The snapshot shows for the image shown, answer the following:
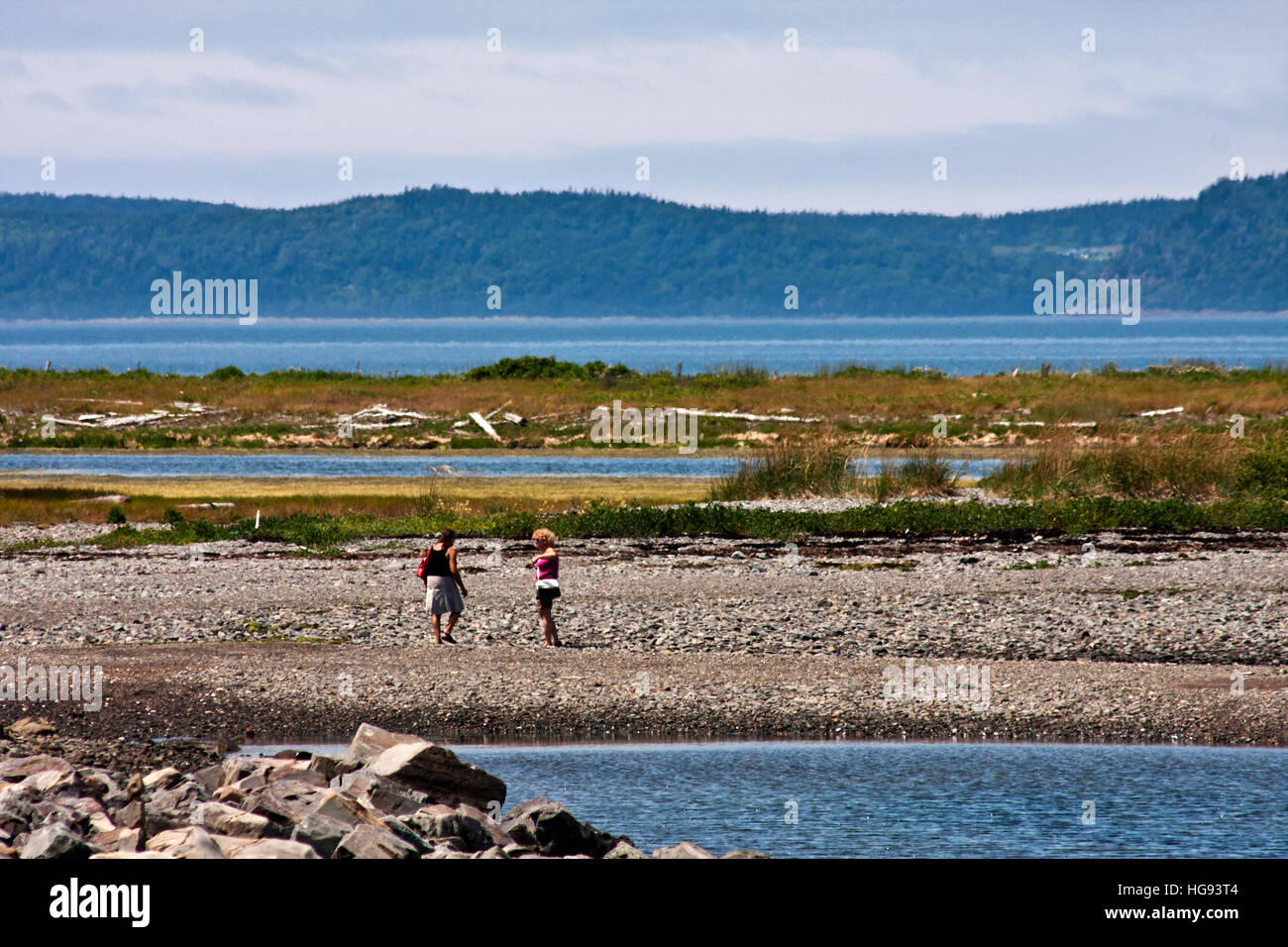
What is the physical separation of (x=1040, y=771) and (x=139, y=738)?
941 cm

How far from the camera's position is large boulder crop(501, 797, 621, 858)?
437 inches

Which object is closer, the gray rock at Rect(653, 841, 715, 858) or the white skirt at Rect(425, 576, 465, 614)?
the gray rock at Rect(653, 841, 715, 858)

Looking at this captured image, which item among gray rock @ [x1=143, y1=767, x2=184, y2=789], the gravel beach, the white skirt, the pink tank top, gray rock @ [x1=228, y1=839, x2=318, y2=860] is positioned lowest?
the gravel beach

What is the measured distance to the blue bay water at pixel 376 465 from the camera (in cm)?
5112

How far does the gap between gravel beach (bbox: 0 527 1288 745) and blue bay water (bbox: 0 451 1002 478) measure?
2099cm

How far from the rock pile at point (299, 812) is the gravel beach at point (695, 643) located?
350cm

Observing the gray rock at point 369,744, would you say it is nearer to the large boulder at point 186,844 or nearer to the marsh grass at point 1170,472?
the large boulder at point 186,844

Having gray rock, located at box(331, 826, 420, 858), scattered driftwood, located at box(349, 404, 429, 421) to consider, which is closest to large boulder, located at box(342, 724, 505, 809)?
gray rock, located at box(331, 826, 420, 858)

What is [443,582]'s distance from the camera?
1948 centimetres

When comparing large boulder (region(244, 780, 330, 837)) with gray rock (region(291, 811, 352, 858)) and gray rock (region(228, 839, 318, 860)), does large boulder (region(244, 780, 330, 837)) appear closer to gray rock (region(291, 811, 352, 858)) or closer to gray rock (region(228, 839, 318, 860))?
gray rock (region(291, 811, 352, 858))

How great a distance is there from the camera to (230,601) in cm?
2389
